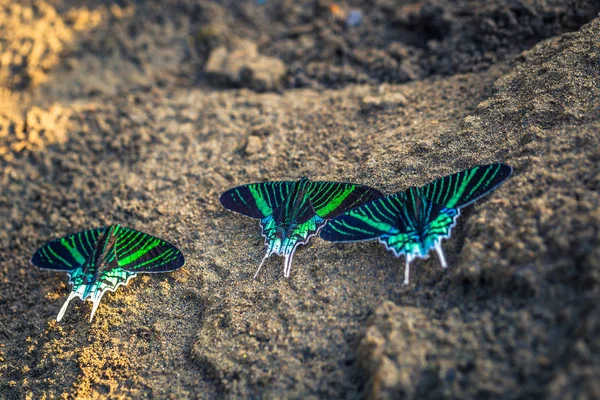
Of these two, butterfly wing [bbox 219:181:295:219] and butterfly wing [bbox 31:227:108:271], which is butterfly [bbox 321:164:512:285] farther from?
butterfly wing [bbox 31:227:108:271]

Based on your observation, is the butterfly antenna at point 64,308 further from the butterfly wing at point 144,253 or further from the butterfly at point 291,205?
→ the butterfly at point 291,205

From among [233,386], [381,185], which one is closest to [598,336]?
[381,185]

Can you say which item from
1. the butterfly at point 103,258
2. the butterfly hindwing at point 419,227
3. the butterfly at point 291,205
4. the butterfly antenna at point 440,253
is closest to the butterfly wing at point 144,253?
the butterfly at point 103,258

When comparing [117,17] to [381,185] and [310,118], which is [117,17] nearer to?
[310,118]

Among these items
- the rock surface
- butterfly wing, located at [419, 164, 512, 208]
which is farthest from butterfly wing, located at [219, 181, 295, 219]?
the rock surface

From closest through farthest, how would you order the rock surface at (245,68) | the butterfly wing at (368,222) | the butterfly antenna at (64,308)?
the butterfly wing at (368,222) → the butterfly antenna at (64,308) → the rock surface at (245,68)

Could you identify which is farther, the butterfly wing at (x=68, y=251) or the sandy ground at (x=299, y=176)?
the butterfly wing at (x=68, y=251)

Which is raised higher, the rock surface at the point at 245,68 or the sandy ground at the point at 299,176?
the rock surface at the point at 245,68

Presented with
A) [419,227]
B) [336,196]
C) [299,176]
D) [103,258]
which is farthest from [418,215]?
[103,258]
